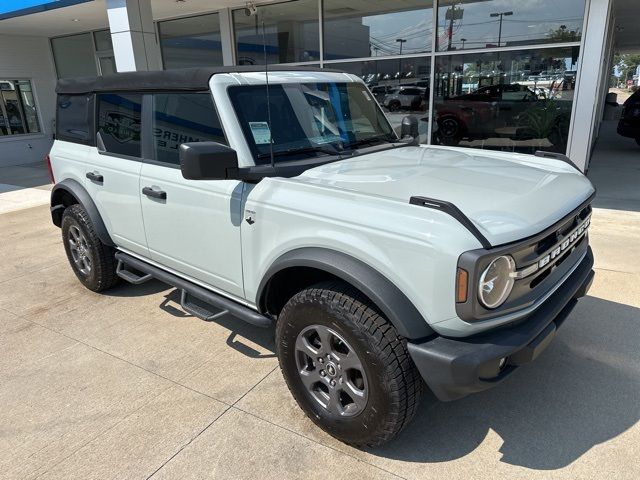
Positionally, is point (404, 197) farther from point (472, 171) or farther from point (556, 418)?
point (556, 418)

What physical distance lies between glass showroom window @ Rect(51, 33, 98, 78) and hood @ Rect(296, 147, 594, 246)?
46.3 feet

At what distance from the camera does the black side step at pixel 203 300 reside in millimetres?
2840

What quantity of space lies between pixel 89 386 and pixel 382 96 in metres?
7.85

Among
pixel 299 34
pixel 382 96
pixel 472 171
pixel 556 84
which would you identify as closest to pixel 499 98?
pixel 556 84

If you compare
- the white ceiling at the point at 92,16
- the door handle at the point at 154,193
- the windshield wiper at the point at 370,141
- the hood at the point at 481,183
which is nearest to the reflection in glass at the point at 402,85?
the white ceiling at the point at 92,16

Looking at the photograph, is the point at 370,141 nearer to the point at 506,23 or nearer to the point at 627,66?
the point at 506,23

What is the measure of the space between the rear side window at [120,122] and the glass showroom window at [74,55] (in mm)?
12350

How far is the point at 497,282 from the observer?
6.64ft

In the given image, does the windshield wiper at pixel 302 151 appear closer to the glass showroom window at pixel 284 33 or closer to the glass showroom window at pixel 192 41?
the glass showroom window at pixel 284 33

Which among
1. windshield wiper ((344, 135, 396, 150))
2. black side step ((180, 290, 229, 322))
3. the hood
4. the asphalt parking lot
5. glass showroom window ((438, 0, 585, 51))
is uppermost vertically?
Result: glass showroom window ((438, 0, 585, 51))

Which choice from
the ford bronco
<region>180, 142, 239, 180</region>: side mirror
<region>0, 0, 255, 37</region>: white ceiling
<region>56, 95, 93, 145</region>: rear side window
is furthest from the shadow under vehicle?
<region>180, 142, 239, 180</region>: side mirror

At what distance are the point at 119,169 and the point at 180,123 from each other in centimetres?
78

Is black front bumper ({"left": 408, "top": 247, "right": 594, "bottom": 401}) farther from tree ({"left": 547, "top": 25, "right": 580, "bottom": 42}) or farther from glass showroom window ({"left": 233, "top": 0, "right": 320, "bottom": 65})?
glass showroom window ({"left": 233, "top": 0, "right": 320, "bottom": 65})

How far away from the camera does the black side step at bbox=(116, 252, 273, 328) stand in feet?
9.32
